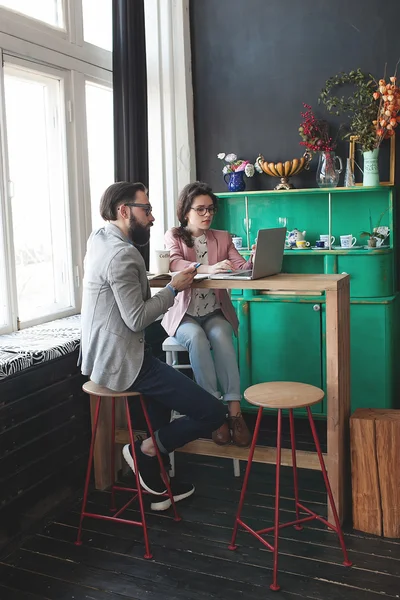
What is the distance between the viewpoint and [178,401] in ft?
10.1

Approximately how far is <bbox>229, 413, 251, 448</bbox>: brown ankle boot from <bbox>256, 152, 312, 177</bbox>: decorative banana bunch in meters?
2.07

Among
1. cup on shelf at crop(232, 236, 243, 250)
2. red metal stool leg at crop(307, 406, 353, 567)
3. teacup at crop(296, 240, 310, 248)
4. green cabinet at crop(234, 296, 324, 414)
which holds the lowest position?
red metal stool leg at crop(307, 406, 353, 567)

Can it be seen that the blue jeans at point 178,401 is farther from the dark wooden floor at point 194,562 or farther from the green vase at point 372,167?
the green vase at point 372,167

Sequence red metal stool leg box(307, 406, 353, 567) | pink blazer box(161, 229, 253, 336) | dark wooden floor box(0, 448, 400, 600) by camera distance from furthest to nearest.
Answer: pink blazer box(161, 229, 253, 336) < red metal stool leg box(307, 406, 353, 567) < dark wooden floor box(0, 448, 400, 600)

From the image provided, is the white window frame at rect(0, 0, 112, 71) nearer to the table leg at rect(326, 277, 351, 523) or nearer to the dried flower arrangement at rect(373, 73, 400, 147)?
the dried flower arrangement at rect(373, 73, 400, 147)

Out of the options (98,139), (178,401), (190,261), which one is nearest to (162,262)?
(190,261)

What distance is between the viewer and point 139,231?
124 inches

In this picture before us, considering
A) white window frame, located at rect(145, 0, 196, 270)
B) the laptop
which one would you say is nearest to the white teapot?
white window frame, located at rect(145, 0, 196, 270)

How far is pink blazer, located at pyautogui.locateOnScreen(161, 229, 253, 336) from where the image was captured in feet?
12.2

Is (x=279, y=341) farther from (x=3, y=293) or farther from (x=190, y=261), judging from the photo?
(x=3, y=293)

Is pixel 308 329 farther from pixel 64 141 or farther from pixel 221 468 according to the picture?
pixel 64 141

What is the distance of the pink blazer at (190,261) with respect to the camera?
3.71 metres

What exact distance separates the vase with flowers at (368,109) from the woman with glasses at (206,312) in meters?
1.23

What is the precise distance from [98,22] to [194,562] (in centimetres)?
336
